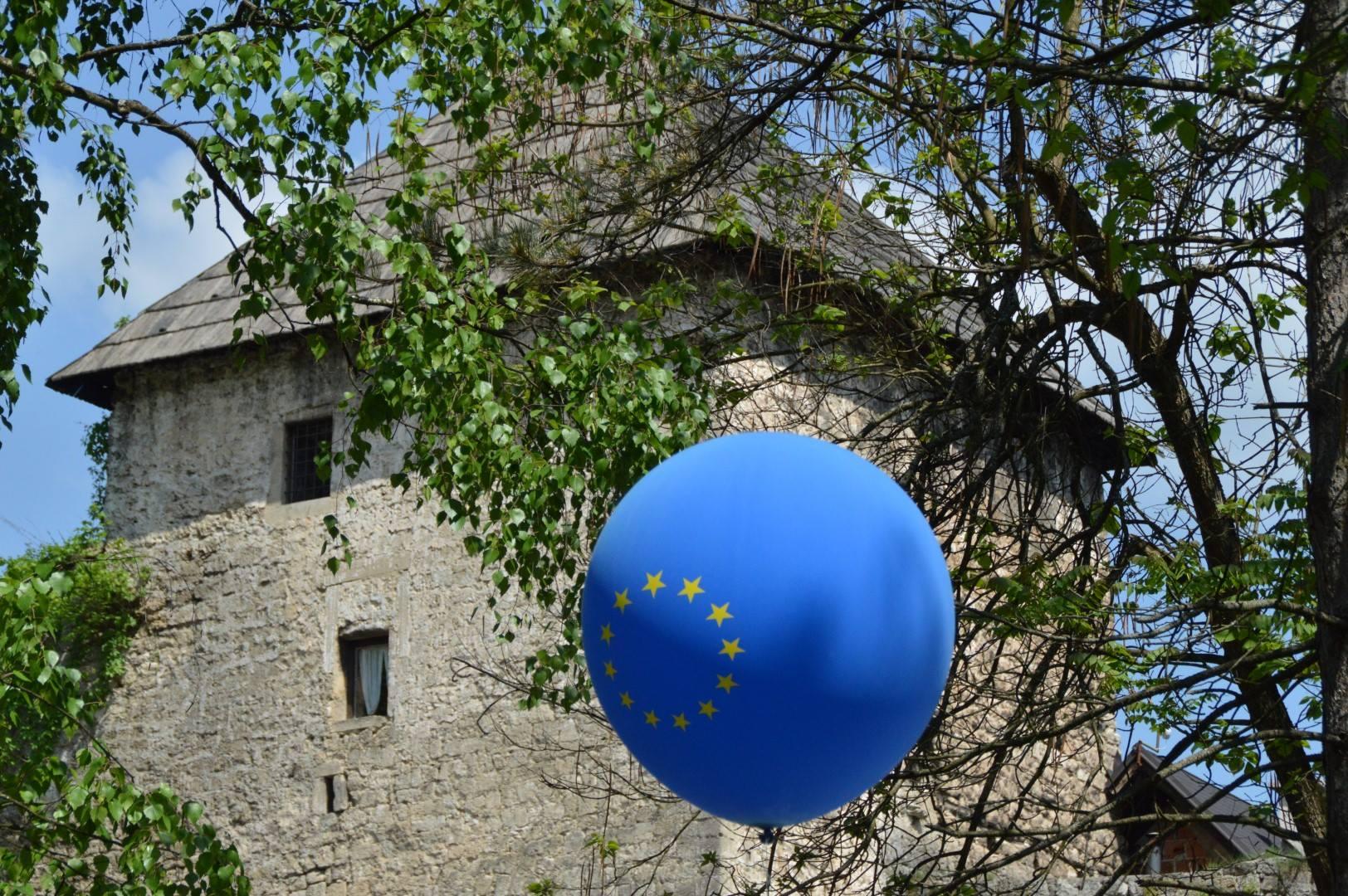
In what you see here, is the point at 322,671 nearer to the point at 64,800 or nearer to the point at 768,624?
the point at 64,800

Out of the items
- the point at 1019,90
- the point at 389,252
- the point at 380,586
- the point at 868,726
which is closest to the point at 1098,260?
the point at 1019,90

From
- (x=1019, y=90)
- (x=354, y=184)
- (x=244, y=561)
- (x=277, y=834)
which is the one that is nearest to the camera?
(x=1019, y=90)

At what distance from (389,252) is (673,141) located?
1.53m

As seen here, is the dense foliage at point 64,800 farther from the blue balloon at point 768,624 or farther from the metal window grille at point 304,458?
the metal window grille at point 304,458

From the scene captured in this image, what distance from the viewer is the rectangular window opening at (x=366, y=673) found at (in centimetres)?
1157

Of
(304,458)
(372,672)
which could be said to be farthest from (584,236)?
→ (304,458)

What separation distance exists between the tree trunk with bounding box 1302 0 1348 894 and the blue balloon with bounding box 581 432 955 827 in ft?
5.93

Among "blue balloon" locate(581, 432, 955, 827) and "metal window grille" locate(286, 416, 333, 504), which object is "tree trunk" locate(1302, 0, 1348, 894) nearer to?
"blue balloon" locate(581, 432, 955, 827)

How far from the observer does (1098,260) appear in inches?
249

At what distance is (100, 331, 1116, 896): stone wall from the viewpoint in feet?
34.3

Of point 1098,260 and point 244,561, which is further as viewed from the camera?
point 244,561

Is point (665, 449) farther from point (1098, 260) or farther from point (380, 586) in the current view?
point (380, 586)

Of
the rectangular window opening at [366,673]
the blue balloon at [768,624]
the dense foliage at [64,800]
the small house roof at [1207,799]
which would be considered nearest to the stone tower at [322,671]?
the rectangular window opening at [366,673]

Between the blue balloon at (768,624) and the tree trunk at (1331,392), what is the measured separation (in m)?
1.81
